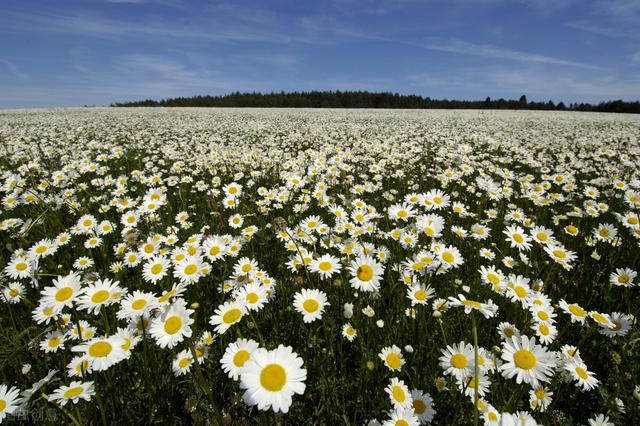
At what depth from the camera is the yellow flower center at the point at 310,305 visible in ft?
6.97

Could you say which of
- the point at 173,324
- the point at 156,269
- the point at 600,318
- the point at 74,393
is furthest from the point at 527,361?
the point at 156,269

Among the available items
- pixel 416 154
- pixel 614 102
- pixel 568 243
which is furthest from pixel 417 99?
pixel 568 243

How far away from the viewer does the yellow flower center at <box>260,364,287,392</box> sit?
4.18 ft

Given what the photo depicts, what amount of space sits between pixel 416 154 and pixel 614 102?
7206 cm

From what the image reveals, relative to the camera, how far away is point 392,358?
210cm

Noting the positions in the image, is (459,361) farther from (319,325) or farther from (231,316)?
(231,316)

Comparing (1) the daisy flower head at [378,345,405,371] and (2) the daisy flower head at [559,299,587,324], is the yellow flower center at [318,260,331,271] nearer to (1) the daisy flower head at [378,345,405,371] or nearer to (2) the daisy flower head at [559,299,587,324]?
(1) the daisy flower head at [378,345,405,371]

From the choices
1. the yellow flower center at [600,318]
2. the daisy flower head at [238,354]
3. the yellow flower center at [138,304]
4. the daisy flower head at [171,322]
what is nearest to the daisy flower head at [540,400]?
the yellow flower center at [600,318]

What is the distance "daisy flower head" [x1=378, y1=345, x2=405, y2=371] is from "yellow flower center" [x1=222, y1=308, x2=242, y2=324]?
3.35ft

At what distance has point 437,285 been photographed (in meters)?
3.15

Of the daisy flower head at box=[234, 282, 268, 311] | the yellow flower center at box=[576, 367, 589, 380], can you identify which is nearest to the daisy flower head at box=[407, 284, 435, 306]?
the yellow flower center at box=[576, 367, 589, 380]

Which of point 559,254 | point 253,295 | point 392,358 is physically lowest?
point 392,358

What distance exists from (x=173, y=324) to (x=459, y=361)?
165 cm

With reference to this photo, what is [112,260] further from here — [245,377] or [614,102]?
[614,102]
